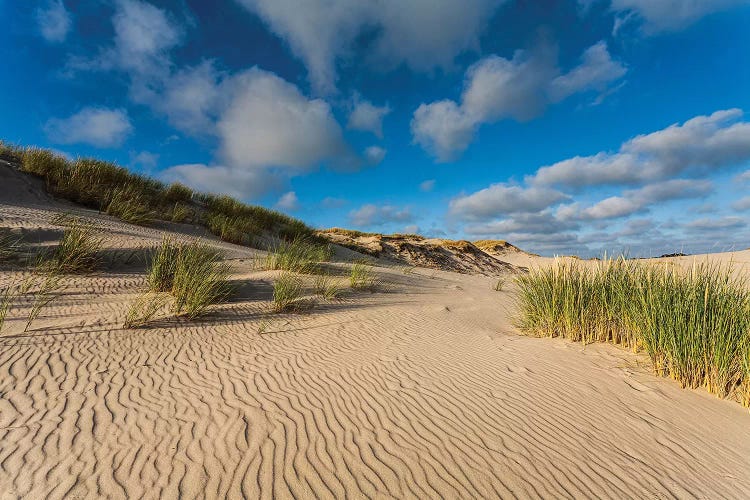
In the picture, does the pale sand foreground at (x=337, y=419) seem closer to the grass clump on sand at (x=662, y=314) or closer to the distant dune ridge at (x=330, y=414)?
the distant dune ridge at (x=330, y=414)

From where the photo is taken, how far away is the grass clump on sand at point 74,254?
6.45 meters

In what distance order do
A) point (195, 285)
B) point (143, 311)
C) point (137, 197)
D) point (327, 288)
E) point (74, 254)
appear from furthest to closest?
point (137, 197), point (327, 288), point (74, 254), point (195, 285), point (143, 311)

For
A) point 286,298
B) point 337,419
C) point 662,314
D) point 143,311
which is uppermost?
point 662,314

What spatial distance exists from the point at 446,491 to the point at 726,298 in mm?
3855

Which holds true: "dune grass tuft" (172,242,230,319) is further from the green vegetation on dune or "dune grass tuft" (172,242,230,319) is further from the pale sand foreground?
the green vegetation on dune

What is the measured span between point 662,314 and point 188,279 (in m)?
6.88

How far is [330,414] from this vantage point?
3.06m

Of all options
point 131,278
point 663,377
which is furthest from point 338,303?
point 663,377

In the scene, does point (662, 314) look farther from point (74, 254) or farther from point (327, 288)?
point (74, 254)

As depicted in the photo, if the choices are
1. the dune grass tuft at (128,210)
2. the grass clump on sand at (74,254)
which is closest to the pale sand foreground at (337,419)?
the grass clump on sand at (74,254)

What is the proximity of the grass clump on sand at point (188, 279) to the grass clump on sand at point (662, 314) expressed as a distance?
572cm

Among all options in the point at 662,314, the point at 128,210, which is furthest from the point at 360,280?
the point at 128,210

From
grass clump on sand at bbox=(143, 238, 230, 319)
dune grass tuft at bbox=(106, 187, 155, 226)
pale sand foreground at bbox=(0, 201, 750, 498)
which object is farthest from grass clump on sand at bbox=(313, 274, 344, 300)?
dune grass tuft at bbox=(106, 187, 155, 226)

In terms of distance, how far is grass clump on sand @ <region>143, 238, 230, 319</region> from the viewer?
577 centimetres
